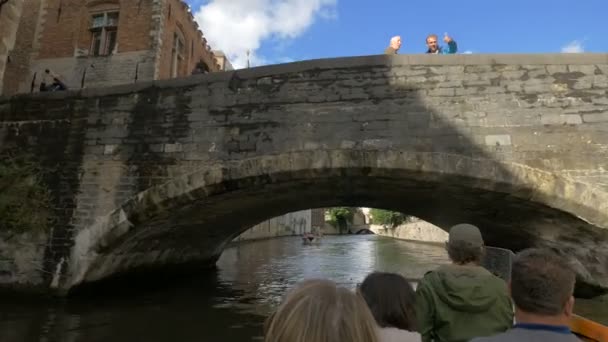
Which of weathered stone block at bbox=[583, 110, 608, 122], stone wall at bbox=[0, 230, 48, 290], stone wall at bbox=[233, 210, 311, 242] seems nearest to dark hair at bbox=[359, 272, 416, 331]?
weathered stone block at bbox=[583, 110, 608, 122]

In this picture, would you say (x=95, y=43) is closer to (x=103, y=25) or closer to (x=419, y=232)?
(x=103, y=25)

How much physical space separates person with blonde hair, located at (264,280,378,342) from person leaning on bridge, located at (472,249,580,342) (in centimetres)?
57

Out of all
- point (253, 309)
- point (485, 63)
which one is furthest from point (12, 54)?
point (485, 63)

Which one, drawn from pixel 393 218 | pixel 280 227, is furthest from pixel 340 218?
pixel 280 227

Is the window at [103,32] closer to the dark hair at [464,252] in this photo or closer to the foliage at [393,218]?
the dark hair at [464,252]

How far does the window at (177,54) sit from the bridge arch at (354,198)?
7.07m

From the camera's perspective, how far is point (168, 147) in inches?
263

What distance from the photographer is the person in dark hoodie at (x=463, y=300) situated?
2.14 metres

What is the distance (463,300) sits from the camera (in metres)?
2.14

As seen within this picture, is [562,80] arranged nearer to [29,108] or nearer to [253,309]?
[253,309]

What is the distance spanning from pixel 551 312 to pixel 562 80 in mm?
5427

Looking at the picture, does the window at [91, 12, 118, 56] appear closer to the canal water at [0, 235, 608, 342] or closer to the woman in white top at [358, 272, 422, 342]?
the canal water at [0, 235, 608, 342]

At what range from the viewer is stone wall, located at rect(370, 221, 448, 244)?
2719 centimetres

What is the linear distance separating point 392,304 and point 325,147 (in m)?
4.42
